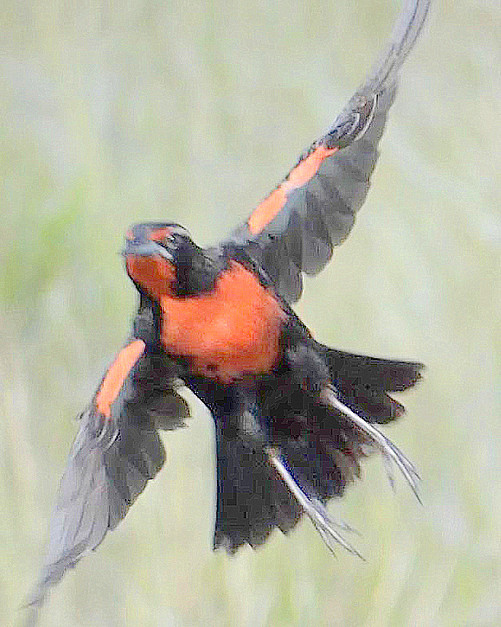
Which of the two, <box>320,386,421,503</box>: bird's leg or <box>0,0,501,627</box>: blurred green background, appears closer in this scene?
<box>320,386,421,503</box>: bird's leg

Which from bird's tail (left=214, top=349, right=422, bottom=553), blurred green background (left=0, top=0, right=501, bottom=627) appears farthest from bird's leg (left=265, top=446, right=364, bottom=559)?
blurred green background (left=0, top=0, right=501, bottom=627)

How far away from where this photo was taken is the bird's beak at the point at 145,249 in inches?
9.2

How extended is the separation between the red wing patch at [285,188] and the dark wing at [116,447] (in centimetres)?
6

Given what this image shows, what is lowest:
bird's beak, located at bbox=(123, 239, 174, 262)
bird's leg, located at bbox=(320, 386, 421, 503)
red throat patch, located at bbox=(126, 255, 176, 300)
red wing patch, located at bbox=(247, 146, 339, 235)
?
bird's leg, located at bbox=(320, 386, 421, 503)

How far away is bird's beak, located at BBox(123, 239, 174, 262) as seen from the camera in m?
0.23

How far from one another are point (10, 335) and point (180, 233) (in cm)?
50

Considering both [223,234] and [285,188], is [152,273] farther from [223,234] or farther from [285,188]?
[223,234]

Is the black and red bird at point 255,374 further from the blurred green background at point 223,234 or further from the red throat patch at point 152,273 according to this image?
the blurred green background at point 223,234

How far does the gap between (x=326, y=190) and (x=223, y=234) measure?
1.25 feet

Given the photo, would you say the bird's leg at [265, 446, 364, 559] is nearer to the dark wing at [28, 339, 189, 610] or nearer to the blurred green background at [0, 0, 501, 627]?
the dark wing at [28, 339, 189, 610]

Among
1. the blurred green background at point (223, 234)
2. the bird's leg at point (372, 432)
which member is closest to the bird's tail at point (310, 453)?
the bird's leg at point (372, 432)

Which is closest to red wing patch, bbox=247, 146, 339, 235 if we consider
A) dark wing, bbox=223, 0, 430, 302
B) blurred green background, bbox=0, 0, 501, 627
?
dark wing, bbox=223, 0, 430, 302

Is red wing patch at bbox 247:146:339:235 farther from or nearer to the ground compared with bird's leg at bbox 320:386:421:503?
farther from the ground

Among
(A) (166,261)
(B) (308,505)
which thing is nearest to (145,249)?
(A) (166,261)
